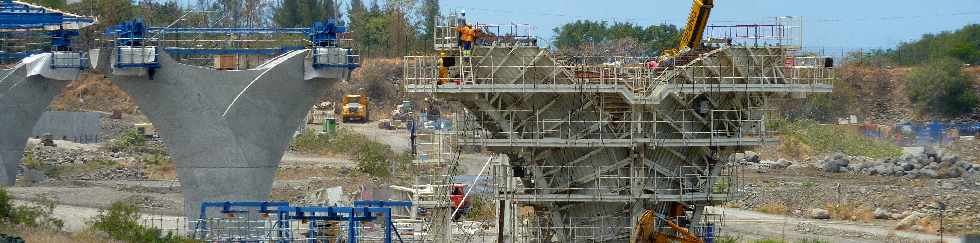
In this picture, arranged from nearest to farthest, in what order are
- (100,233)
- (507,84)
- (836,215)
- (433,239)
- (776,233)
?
(507,84) → (433,239) → (100,233) → (776,233) → (836,215)

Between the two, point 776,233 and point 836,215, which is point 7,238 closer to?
point 776,233

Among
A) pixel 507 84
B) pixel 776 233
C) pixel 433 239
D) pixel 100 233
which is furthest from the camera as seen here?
pixel 776 233

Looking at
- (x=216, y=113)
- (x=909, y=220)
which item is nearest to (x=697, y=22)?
(x=216, y=113)

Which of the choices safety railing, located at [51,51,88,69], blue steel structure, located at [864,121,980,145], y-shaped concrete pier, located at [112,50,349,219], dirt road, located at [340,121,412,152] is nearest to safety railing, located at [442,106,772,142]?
y-shaped concrete pier, located at [112,50,349,219]

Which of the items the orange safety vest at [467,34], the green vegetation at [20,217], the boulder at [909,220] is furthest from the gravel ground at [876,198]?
the orange safety vest at [467,34]

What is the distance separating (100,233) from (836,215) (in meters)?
32.1

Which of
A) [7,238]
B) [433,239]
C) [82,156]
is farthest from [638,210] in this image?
[82,156]

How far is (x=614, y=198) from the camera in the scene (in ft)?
95.7

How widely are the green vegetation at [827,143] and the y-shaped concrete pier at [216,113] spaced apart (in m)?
48.8

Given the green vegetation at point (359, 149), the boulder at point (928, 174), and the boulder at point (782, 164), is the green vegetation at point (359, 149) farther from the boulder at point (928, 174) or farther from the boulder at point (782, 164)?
the boulder at point (928, 174)

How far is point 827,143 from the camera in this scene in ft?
285

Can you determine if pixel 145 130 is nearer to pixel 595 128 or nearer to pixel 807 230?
pixel 807 230

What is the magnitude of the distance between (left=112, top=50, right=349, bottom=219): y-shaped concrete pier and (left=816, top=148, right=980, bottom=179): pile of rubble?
4384 cm

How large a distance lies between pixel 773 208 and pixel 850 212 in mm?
2940
